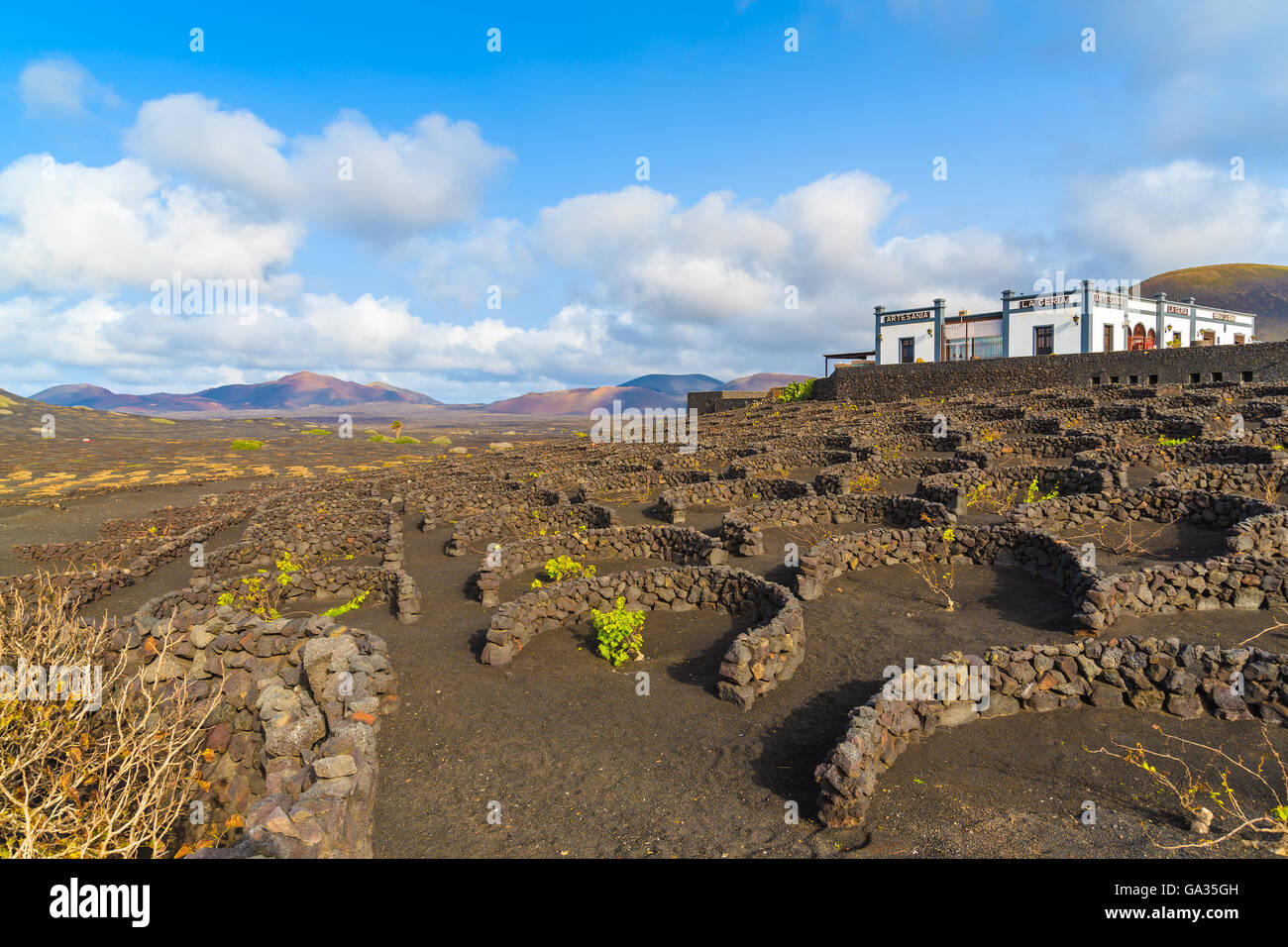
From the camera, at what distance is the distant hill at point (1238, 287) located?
505 feet

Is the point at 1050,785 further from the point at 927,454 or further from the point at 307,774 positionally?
the point at 927,454

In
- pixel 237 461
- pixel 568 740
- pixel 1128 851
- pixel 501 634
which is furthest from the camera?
pixel 237 461

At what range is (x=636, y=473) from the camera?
26219 millimetres

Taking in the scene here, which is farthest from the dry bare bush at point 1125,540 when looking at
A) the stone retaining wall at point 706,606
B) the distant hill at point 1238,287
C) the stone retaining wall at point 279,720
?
the distant hill at point 1238,287

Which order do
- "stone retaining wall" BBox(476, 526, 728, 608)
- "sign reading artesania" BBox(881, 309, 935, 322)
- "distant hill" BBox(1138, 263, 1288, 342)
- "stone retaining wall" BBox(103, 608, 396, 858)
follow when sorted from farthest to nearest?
"distant hill" BBox(1138, 263, 1288, 342) → "sign reading artesania" BBox(881, 309, 935, 322) → "stone retaining wall" BBox(476, 526, 728, 608) → "stone retaining wall" BBox(103, 608, 396, 858)

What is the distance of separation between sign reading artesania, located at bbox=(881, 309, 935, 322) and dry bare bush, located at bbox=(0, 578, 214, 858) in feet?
164

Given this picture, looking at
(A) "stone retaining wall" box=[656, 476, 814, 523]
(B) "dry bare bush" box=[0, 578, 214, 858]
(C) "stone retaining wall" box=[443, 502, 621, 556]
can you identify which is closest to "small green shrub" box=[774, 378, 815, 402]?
(A) "stone retaining wall" box=[656, 476, 814, 523]

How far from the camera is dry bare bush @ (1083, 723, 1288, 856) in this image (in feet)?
17.1

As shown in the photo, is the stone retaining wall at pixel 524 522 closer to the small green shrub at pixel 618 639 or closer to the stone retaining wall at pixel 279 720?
the small green shrub at pixel 618 639

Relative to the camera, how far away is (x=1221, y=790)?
5996mm

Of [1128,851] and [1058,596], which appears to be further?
[1058,596]

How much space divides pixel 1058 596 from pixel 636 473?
670 inches

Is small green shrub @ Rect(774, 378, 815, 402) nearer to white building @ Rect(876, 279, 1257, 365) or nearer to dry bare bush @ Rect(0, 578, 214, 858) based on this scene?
white building @ Rect(876, 279, 1257, 365)
